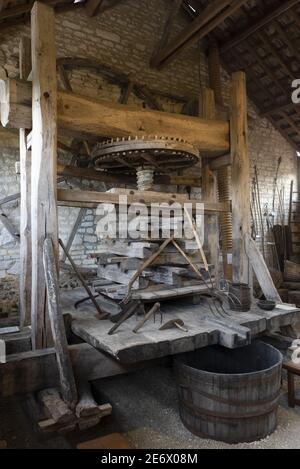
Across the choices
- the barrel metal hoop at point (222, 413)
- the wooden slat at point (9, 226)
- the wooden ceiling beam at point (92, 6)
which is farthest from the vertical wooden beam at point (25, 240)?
the wooden ceiling beam at point (92, 6)

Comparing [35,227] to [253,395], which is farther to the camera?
[35,227]

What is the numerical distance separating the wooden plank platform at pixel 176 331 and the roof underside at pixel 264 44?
572cm

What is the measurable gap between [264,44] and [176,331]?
8.03 meters

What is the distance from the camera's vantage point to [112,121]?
3.62 m

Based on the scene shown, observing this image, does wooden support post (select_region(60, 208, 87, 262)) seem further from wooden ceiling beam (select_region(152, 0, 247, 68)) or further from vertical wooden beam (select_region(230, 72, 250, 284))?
wooden ceiling beam (select_region(152, 0, 247, 68))

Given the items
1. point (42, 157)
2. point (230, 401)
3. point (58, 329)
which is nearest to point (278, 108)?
point (42, 157)

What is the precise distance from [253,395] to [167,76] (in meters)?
7.45

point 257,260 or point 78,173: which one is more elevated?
point 78,173

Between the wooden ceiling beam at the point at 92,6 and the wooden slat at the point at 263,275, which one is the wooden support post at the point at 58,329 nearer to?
the wooden slat at the point at 263,275

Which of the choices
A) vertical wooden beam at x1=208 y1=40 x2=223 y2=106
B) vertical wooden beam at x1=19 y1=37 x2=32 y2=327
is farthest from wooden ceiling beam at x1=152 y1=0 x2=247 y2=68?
vertical wooden beam at x1=19 y1=37 x2=32 y2=327
